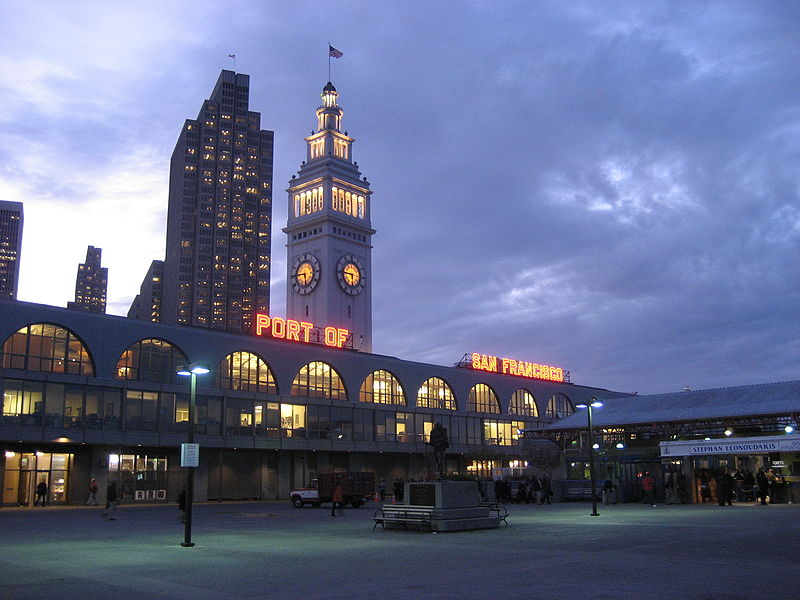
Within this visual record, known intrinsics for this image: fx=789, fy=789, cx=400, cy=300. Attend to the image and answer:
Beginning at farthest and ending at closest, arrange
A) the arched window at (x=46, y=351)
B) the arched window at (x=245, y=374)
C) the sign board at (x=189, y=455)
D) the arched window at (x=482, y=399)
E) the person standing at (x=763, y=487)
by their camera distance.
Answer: the arched window at (x=482, y=399)
the arched window at (x=245, y=374)
the arched window at (x=46, y=351)
the person standing at (x=763, y=487)
the sign board at (x=189, y=455)

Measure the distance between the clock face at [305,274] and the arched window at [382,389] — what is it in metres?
27.8

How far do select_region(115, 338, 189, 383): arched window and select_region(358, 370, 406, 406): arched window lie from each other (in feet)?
67.2

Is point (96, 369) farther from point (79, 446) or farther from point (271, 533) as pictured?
point (271, 533)

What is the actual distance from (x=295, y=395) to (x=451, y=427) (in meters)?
21.3

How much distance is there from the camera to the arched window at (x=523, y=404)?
304ft

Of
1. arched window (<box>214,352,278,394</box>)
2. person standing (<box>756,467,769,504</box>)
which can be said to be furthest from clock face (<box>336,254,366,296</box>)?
person standing (<box>756,467,769,504</box>)

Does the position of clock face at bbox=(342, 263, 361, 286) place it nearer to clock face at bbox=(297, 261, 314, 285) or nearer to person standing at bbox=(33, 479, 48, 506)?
clock face at bbox=(297, 261, 314, 285)

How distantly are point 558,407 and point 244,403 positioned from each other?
4833 centimetres

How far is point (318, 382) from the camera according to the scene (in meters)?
71.6

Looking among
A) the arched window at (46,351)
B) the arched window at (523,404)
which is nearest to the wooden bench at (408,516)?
the arched window at (46,351)

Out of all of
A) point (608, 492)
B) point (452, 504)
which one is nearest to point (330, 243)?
point (608, 492)

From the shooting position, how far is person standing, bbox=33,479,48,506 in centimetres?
5169

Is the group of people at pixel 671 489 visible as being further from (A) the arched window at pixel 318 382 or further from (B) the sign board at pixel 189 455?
(A) the arched window at pixel 318 382

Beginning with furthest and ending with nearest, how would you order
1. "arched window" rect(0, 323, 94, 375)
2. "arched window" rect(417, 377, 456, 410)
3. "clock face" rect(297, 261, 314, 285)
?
"clock face" rect(297, 261, 314, 285), "arched window" rect(417, 377, 456, 410), "arched window" rect(0, 323, 94, 375)
